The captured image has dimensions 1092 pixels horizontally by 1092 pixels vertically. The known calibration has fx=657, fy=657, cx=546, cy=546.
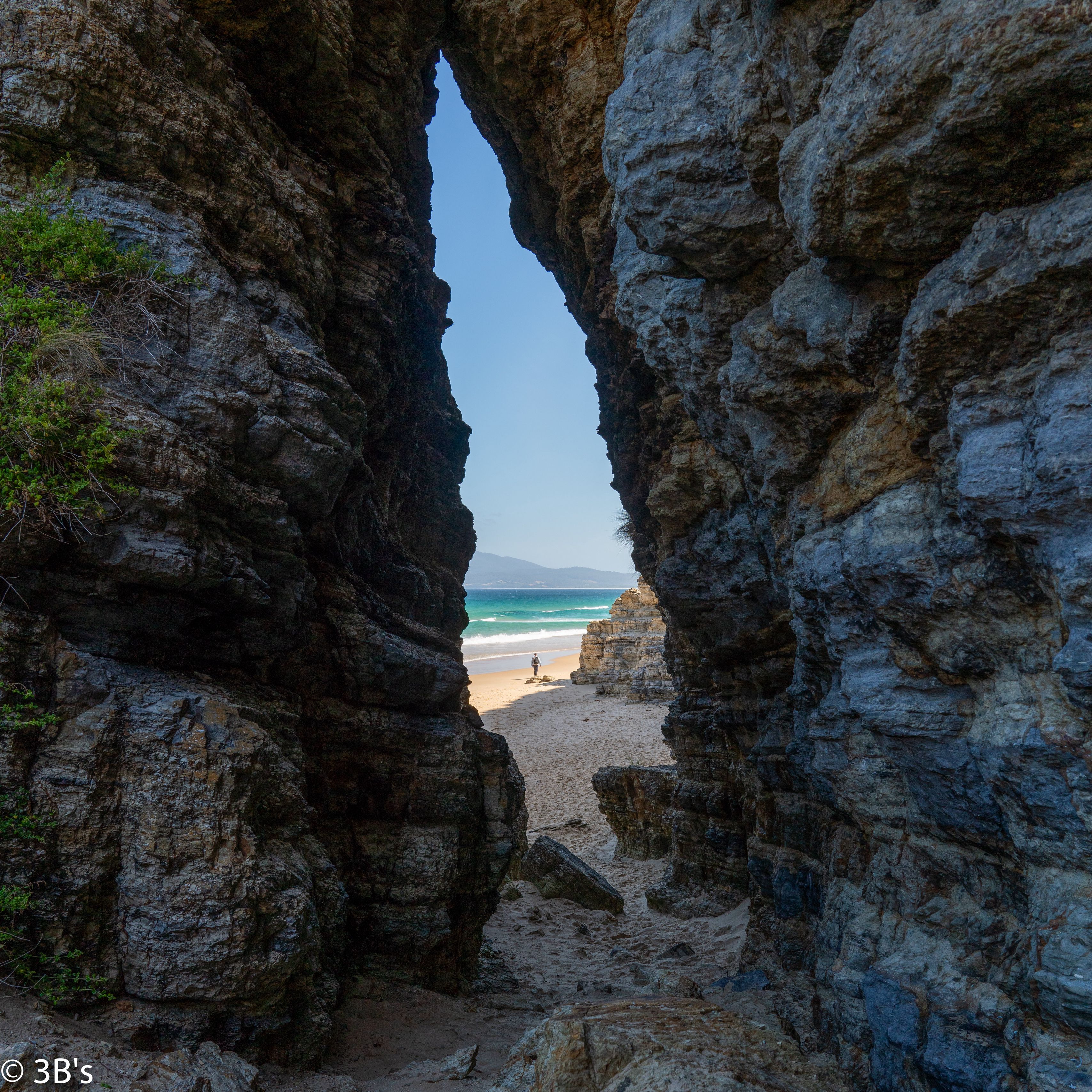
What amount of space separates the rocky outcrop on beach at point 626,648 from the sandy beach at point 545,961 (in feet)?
30.3

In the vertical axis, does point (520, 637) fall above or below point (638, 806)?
above

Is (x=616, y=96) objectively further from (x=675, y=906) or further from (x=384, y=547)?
(x=675, y=906)

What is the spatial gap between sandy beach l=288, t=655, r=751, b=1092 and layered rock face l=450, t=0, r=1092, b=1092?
99.5 inches

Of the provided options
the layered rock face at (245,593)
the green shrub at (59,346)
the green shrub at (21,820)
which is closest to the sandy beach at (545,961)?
the layered rock face at (245,593)

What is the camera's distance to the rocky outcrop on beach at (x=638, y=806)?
1495 cm

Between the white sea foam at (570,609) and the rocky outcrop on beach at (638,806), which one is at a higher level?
the white sea foam at (570,609)

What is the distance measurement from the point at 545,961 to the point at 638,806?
5.13 meters

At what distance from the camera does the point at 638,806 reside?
15.5m

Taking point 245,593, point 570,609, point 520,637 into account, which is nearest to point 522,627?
point 520,637

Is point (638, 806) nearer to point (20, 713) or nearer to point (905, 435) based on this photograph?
point (905, 435)

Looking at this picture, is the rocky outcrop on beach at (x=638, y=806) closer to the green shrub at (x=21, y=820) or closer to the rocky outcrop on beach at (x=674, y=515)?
the rocky outcrop on beach at (x=674, y=515)

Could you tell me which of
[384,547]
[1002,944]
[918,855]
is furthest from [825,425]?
[384,547]

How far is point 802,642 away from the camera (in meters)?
6.55

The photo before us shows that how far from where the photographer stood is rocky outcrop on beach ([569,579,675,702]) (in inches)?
1336
